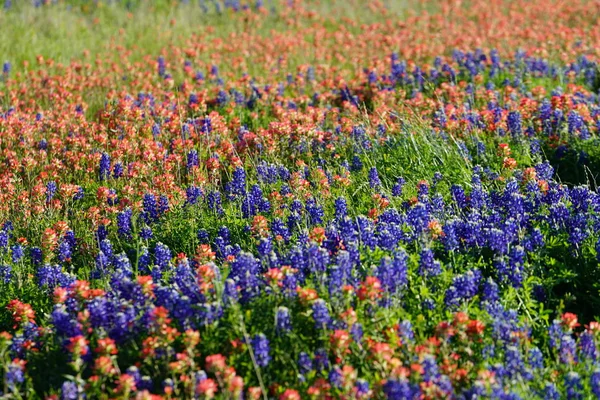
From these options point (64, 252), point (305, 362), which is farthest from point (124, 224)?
point (305, 362)

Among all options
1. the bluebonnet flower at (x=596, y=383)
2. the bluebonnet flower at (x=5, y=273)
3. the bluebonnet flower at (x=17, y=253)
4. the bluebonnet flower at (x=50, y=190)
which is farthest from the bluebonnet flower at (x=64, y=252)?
the bluebonnet flower at (x=596, y=383)

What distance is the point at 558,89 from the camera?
8.54m

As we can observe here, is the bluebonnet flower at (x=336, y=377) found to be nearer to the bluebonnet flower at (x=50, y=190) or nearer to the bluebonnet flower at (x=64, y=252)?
the bluebonnet flower at (x=64, y=252)

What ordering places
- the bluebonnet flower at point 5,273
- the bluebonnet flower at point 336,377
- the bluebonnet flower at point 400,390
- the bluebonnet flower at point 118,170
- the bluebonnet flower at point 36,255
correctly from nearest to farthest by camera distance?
the bluebonnet flower at point 400,390
the bluebonnet flower at point 336,377
the bluebonnet flower at point 5,273
the bluebonnet flower at point 36,255
the bluebonnet flower at point 118,170

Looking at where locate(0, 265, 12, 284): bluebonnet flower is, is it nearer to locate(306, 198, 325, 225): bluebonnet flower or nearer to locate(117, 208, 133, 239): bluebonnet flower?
locate(117, 208, 133, 239): bluebonnet flower

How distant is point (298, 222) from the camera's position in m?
5.40

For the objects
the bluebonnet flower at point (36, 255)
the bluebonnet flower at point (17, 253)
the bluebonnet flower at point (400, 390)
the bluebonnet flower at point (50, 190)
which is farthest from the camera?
the bluebonnet flower at point (50, 190)

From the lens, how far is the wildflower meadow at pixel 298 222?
3848 millimetres

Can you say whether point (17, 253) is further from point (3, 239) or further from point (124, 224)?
point (124, 224)

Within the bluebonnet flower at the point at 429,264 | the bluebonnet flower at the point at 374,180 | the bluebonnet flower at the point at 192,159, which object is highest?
the bluebonnet flower at the point at 429,264

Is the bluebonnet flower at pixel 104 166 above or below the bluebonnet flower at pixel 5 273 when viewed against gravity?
above

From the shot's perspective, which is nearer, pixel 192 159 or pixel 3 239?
pixel 3 239

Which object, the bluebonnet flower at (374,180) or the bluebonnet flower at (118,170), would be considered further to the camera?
the bluebonnet flower at (118,170)

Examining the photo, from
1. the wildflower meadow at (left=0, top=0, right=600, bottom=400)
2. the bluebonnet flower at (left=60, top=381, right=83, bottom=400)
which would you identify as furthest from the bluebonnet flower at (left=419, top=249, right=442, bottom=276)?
the bluebonnet flower at (left=60, top=381, right=83, bottom=400)
